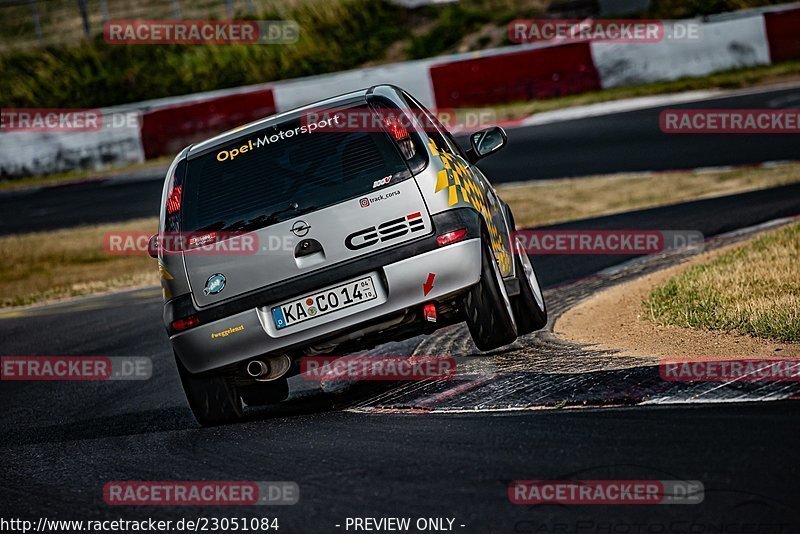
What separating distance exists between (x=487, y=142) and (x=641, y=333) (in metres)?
1.47

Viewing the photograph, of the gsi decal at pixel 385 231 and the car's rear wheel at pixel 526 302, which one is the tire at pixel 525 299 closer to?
the car's rear wheel at pixel 526 302

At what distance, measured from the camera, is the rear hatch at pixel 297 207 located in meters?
6.34

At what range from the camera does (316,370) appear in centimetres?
820

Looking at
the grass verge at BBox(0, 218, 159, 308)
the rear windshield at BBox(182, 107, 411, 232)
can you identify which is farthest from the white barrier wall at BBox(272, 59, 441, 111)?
the rear windshield at BBox(182, 107, 411, 232)

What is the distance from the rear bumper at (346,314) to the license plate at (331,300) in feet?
0.13

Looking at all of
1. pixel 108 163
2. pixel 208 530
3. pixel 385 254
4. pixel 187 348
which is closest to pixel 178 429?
pixel 187 348

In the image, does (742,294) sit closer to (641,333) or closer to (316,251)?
(641,333)

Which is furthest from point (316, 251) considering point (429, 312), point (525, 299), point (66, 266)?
point (66, 266)

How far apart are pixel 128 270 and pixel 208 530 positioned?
39.2 ft

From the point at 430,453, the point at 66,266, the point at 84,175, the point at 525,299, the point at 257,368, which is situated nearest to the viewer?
the point at 430,453

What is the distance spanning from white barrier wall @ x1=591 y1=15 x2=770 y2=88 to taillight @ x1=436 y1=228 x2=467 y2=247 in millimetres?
17847

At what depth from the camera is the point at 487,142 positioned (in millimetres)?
7578

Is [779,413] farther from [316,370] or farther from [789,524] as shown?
[316,370]

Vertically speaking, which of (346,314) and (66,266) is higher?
(346,314)
